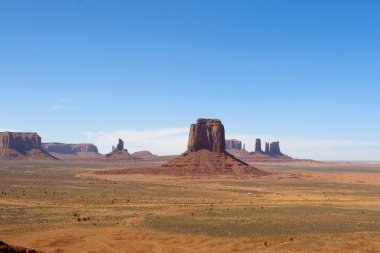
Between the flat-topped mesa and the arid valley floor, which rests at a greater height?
the flat-topped mesa

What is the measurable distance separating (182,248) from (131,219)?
39.5ft

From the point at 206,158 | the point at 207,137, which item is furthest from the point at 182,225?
the point at 207,137

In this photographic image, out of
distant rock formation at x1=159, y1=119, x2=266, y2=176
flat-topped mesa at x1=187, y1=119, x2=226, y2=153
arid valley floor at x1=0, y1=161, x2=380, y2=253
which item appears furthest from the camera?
flat-topped mesa at x1=187, y1=119, x2=226, y2=153

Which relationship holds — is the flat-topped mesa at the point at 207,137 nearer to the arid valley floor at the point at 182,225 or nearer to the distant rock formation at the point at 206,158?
the distant rock formation at the point at 206,158

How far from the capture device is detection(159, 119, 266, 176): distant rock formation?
113m

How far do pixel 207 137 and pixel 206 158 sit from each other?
789cm

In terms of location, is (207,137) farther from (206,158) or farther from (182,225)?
(182,225)

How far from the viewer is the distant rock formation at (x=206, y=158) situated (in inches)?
4439

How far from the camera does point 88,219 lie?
3700 centimetres

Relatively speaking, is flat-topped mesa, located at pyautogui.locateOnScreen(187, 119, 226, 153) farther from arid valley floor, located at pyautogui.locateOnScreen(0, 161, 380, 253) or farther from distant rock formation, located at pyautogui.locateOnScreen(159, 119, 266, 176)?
arid valley floor, located at pyautogui.locateOnScreen(0, 161, 380, 253)

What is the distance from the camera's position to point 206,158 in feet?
390

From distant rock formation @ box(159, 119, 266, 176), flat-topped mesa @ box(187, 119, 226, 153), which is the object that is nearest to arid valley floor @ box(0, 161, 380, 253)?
distant rock formation @ box(159, 119, 266, 176)

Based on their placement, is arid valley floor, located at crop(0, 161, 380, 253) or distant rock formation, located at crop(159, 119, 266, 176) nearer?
arid valley floor, located at crop(0, 161, 380, 253)

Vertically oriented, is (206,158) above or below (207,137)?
below
